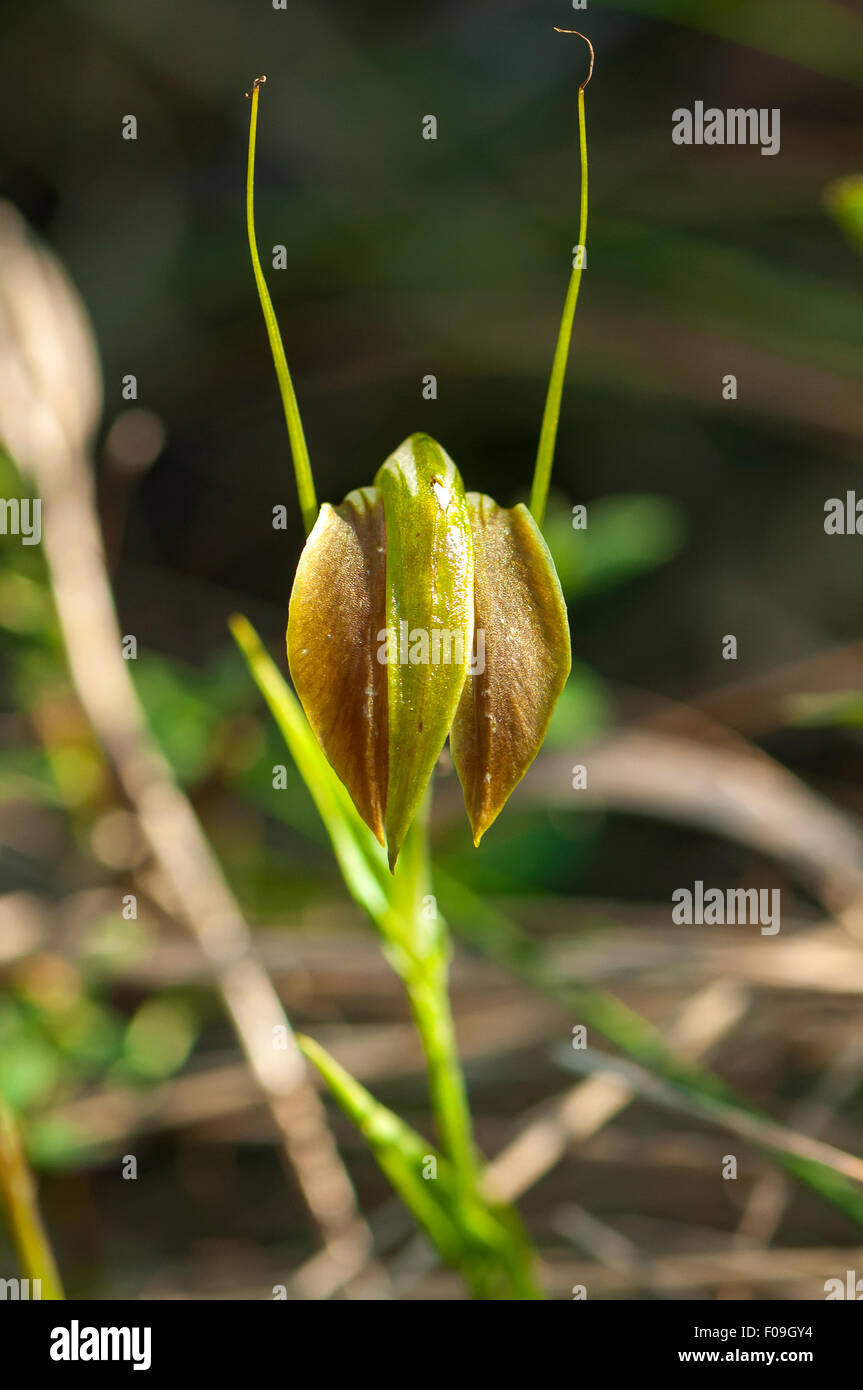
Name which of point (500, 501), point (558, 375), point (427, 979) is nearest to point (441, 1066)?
point (427, 979)

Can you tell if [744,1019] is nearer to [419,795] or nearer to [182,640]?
[419,795]

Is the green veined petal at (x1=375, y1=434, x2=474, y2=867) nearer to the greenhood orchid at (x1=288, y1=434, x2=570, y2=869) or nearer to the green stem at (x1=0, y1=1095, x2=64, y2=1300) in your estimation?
the greenhood orchid at (x1=288, y1=434, x2=570, y2=869)

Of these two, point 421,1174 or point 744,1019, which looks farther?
point 744,1019

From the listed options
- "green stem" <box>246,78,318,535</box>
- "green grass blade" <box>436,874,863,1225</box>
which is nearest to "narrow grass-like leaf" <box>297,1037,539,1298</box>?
"green grass blade" <box>436,874,863,1225</box>

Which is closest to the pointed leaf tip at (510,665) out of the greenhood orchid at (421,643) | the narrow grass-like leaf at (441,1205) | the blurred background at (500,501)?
the greenhood orchid at (421,643)

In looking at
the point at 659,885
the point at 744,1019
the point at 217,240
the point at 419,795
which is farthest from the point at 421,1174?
the point at 217,240

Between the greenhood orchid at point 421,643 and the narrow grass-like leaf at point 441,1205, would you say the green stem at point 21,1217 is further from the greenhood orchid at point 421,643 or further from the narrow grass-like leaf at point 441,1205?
the greenhood orchid at point 421,643

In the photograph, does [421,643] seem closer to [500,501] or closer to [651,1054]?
[651,1054]
